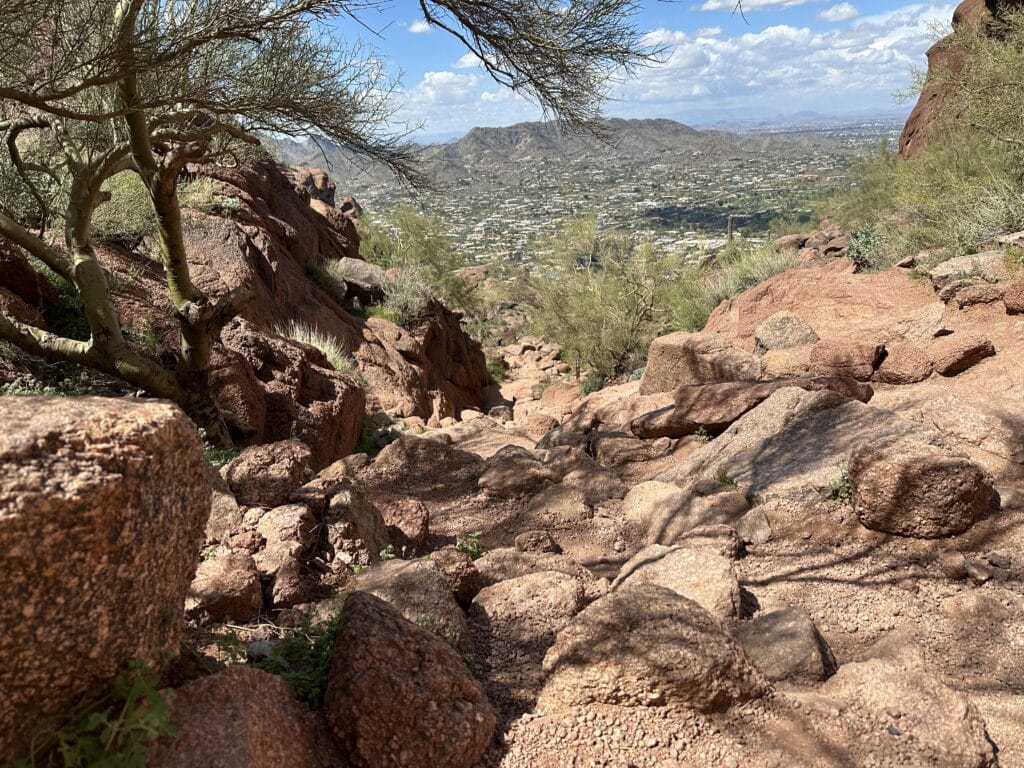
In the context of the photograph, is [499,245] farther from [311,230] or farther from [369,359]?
[369,359]

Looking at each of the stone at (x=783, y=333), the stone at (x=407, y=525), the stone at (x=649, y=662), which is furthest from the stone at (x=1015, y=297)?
the stone at (x=649, y=662)

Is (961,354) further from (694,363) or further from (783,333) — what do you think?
(694,363)

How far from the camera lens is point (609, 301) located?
18.8 m

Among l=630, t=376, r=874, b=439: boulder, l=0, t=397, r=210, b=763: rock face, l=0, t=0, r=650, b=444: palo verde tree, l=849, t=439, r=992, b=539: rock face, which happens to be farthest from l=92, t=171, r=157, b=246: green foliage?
l=849, t=439, r=992, b=539: rock face

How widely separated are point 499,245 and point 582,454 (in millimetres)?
50466

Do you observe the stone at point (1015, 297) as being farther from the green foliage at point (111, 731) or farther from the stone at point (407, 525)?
the green foliage at point (111, 731)

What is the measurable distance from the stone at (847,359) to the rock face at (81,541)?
6.83 meters

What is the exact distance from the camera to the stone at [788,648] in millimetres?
2512

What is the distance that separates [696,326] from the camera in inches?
590

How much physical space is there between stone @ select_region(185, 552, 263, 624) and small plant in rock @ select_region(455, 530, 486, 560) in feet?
4.99

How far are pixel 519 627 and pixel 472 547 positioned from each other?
1432 millimetres

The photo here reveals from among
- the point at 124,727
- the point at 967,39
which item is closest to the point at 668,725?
the point at 124,727

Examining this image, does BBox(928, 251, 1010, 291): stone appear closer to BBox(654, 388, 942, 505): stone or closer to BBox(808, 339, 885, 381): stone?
BBox(808, 339, 885, 381): stone

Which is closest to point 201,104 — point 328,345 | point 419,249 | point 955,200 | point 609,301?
point 328,345
